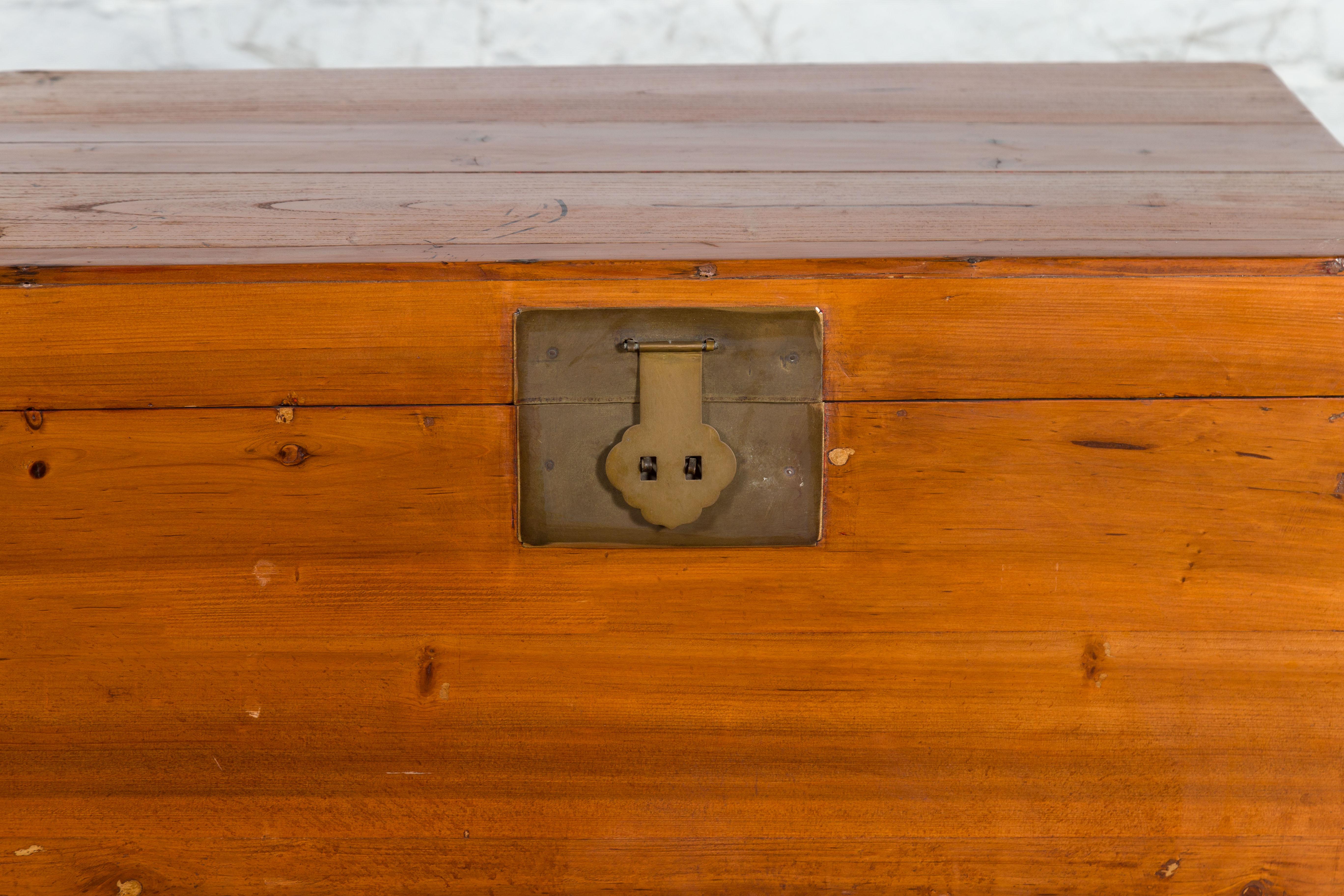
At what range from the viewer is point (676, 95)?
1065 mm

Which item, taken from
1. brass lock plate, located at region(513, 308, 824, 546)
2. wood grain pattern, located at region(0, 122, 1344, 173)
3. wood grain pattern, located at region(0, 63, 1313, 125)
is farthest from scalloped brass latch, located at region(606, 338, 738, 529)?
wood grain pattern, located at region(0, 63, 1313, 125)

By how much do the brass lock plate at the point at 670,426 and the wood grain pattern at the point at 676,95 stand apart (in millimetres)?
361

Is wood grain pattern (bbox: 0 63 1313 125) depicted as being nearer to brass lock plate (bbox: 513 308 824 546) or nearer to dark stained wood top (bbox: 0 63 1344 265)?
dark stained wood top (bbox: 0 63 1344 265)

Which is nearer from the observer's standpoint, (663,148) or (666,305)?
(666,305)

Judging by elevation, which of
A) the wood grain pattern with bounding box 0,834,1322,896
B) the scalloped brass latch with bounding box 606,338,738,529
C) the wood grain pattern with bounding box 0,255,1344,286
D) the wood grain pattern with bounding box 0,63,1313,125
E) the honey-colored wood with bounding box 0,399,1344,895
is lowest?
the wood grain pattern with bounding box 0,834,1322,896

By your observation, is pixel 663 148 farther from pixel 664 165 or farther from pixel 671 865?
pixel 671 865

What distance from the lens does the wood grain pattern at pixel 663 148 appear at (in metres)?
0.91

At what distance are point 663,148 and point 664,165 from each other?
0.05 m

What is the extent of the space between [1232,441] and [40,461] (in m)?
1.12

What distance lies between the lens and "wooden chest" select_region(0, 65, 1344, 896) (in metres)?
0.79

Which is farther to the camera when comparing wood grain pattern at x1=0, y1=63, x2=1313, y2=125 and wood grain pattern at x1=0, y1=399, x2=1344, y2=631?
wood grain pattern at x1=0, y1=63, x2=1313, y2=125

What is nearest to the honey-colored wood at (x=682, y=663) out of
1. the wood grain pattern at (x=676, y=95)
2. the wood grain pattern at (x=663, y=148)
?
the wood grain pattern at (x=663, y=148)

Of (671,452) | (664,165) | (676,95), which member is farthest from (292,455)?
(676,95)

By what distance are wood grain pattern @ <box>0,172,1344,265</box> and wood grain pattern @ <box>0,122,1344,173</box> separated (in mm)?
24
